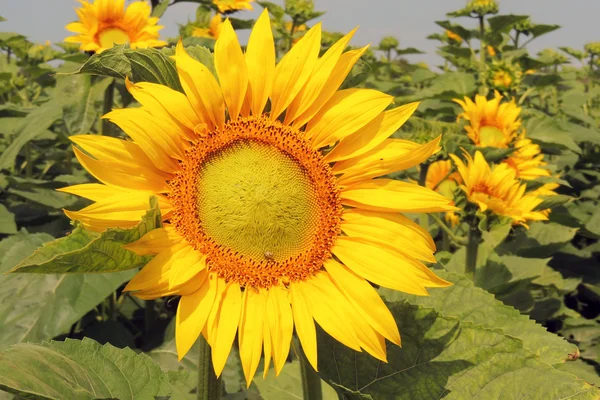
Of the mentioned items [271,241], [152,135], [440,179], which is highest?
[152,135]

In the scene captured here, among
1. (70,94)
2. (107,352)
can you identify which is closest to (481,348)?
(107,352)

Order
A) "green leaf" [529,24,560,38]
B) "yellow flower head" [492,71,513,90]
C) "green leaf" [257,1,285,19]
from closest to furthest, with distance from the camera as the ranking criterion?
"yellow flower head" [492,71,513,90] → "green leaf" [257,1,285,19] → "green leaf" [529,24,560,38]

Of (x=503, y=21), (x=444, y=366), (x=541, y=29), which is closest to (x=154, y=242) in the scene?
(x=444, y=366)

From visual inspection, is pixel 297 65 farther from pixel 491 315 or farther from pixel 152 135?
pixel 491 315

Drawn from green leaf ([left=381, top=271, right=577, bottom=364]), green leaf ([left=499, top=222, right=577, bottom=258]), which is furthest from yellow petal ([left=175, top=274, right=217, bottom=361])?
green leaf ([left=499, top=222, right=577, bottom=258])

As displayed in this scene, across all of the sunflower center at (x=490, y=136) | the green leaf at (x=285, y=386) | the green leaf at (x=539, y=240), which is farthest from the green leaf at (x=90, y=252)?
the green leaf at (x=539, y=240)

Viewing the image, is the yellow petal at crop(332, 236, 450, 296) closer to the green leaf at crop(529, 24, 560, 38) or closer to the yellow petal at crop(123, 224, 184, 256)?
the yellow petal at crop(123, 224, 184, 256)

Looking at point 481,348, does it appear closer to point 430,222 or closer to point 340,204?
point 340,204
